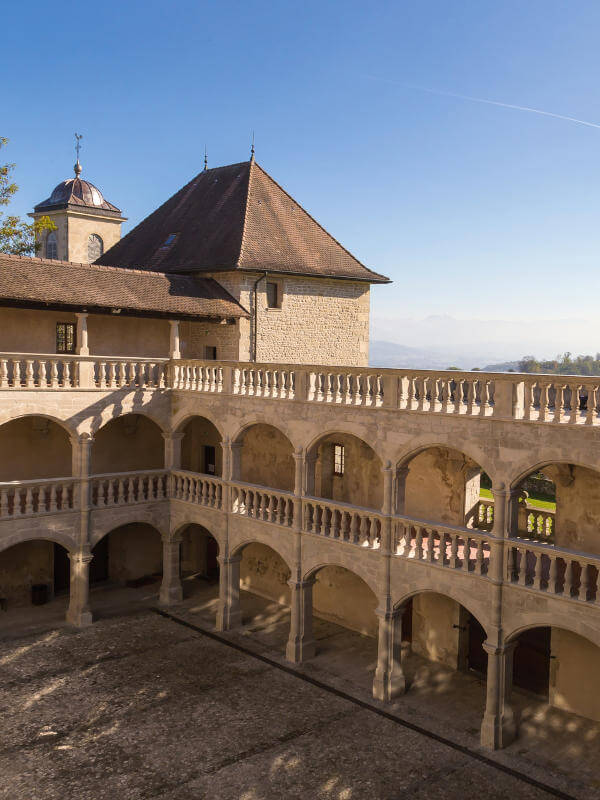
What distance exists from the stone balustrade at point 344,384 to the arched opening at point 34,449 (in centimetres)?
179

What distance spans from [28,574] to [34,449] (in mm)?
4235

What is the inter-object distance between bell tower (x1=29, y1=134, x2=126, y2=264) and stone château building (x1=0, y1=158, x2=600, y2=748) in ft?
29.1

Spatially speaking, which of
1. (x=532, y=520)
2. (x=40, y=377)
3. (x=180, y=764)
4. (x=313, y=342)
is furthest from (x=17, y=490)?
(x=532, y=520)

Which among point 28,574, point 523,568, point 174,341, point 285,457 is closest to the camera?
point 523,568

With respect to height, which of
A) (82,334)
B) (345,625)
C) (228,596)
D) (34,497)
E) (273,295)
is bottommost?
(345,625)

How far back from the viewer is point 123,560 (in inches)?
1118

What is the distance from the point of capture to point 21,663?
21016 mm

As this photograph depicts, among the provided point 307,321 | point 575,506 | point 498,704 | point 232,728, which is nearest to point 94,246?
A: point 307,321

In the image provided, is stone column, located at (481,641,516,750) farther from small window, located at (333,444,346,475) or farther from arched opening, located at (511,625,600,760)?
small window, located at (333,444,346,475)

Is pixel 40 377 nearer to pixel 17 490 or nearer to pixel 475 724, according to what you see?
pixel 17 490

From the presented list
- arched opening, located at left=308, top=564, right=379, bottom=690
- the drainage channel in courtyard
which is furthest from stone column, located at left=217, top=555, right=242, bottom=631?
arched opening, located at left=308, top=564, right=379, bottom=690

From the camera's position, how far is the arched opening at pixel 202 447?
2841 cm

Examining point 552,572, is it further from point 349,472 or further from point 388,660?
point 349,472

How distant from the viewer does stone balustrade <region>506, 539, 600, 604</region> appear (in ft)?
50.5
